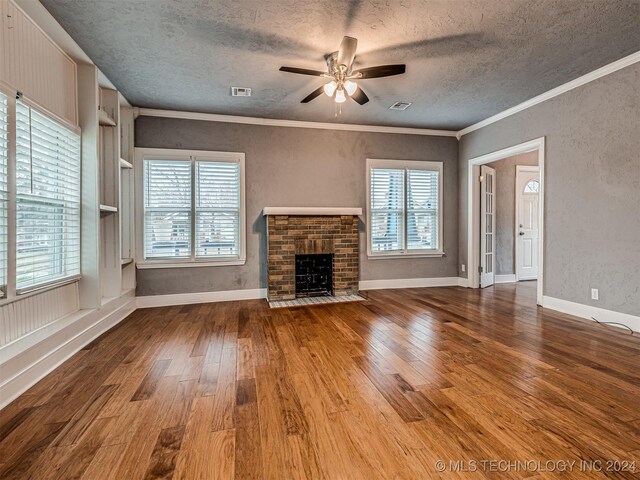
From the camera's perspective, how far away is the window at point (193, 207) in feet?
14.7

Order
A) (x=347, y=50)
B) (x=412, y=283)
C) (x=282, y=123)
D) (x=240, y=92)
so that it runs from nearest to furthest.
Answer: (x=347, y=50), (x=240, y=92), (x=282, y=123), (x=412, y=283)

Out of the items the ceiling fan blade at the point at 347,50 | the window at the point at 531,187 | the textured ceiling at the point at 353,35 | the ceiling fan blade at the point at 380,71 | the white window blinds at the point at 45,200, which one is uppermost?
the textured ceiling at the point at 353,35

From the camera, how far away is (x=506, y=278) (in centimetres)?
612

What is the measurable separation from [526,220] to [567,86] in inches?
127

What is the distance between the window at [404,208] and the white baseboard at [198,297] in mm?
2102

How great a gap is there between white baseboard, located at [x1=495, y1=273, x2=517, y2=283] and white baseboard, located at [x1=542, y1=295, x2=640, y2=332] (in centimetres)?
205

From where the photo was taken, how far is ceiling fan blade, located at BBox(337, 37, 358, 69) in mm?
2581

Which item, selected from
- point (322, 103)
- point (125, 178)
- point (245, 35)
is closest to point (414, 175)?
point (322, 103)

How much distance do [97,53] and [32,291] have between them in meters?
2.31

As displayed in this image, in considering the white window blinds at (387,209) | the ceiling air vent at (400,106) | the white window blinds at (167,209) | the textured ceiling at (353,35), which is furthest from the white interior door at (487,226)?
the white window blinds at (167,209)

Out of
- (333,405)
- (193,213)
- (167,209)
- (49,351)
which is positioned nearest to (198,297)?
(193,213)

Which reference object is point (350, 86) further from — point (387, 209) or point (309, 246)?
point (387, 209)

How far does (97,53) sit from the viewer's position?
9.84 feet

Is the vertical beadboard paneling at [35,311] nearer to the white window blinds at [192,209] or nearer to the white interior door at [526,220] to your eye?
the white window blinds at [192,209]
